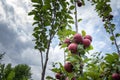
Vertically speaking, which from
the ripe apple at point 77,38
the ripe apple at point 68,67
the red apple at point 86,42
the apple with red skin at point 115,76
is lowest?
the apple with red skin at point 115,76

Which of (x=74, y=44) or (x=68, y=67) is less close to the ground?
(x=74, y=44)

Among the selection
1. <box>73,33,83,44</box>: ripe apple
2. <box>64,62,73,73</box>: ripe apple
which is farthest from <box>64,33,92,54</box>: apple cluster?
<box>64,62,73,73</box>: ripe apple

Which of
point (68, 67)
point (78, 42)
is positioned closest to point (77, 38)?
point (78, 42)

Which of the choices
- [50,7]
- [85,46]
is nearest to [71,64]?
[85,46]

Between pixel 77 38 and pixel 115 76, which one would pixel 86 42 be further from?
pixel 115 76

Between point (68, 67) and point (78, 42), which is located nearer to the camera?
point (68, 67)

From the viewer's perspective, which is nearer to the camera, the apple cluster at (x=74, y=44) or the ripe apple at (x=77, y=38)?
the apple cluster at (x=74, y=44)

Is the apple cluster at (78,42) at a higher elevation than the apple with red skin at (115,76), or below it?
higher

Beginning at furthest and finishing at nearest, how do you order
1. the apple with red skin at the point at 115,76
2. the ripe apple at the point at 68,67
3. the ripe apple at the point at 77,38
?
the ripe apple at the point at 77,38 < the ripe apple at the point at 68,67 < the apple with red skin at the point at 115,76

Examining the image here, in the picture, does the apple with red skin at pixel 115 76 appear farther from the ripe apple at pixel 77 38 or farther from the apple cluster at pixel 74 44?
the ripe apple at pixel 77 38

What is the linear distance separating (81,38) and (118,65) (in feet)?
2.39

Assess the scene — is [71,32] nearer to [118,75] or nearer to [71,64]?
[71,64]

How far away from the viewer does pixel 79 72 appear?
2.39 meters

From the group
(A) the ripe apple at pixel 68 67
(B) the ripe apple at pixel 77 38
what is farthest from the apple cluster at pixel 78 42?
(A) the ripe apple at pixel 68 67
